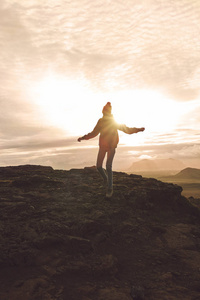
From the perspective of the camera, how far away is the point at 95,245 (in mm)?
7180

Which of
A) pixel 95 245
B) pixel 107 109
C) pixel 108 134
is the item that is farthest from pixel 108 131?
pixel 95 245

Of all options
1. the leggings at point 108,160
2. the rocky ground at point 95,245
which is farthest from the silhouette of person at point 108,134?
the rocky ground at point 95,245

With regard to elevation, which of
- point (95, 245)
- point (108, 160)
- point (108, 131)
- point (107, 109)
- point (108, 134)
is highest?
point (107, 109)

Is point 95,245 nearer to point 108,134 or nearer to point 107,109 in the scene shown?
point 108,134

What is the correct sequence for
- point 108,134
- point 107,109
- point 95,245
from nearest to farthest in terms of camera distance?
point 95,245
point 108,134
point 107,109

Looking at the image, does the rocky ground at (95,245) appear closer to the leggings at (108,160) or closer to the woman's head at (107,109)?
the leggings at (108,160)

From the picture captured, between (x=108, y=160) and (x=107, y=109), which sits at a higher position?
(x=107, y=109)

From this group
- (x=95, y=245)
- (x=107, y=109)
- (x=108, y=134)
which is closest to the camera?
(x=95, y=245)

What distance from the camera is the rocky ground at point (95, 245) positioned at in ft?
17.3

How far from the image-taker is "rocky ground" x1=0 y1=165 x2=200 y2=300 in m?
5.28

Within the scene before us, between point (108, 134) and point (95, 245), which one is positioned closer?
point (95, 245)

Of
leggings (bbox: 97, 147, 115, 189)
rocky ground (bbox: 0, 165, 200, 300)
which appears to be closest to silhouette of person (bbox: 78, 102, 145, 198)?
leggings (bbox: 97, 147, 115, 189)

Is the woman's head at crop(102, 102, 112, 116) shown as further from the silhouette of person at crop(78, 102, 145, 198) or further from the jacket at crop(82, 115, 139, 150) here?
the jacket at crop(82, 115, 139, 150)

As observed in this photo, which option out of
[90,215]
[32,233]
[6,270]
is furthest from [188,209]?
[6,270]
